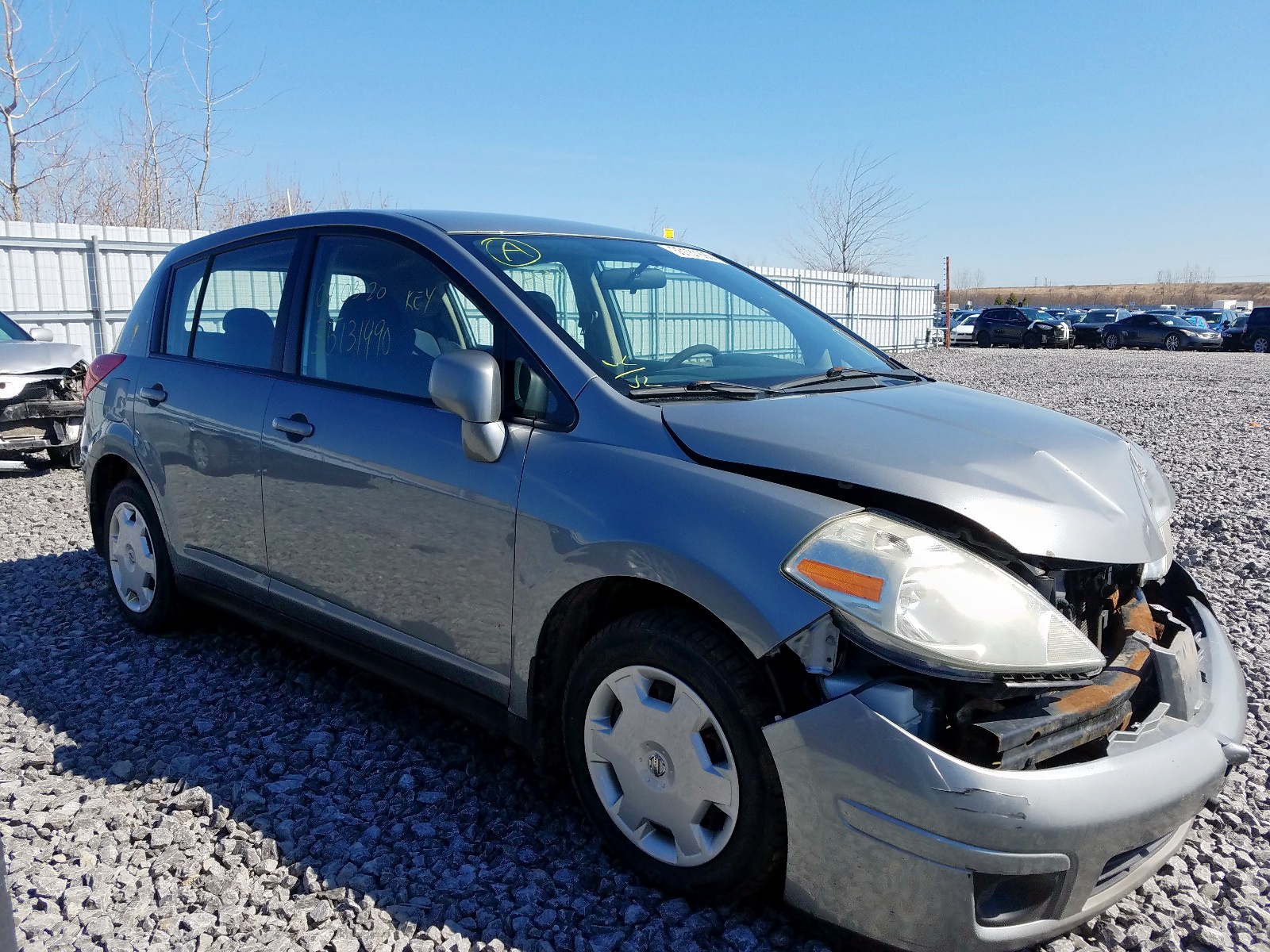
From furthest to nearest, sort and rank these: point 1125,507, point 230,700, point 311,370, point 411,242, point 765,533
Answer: point 230,700 → point 311,370 → point 411,242 → point 1125,507 → point 765,533

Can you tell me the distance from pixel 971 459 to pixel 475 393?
4.27 feet

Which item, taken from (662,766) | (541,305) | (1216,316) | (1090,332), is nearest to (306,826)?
(662,766)

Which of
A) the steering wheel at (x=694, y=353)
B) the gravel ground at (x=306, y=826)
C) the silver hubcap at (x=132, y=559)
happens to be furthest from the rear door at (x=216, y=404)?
the steering wheel at (x=694, y=353)

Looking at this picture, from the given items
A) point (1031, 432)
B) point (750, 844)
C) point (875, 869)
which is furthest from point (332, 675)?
point (1031, 432)

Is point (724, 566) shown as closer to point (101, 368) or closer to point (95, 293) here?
point (101, 368)

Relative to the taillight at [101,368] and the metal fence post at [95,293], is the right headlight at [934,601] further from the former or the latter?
the metal fence post at [95,293]

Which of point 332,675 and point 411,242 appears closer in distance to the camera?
point 411,242

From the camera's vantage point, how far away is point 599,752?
2.52 m

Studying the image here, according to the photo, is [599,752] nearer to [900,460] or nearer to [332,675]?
[900,460]

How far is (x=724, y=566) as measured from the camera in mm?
2189

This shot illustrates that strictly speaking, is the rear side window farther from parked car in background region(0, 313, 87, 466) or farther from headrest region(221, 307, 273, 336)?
parked car in background region(0, 313, 87, 466)

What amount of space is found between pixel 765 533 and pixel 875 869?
75 centimetres

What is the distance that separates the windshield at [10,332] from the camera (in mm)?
8633

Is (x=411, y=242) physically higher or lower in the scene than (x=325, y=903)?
higher
